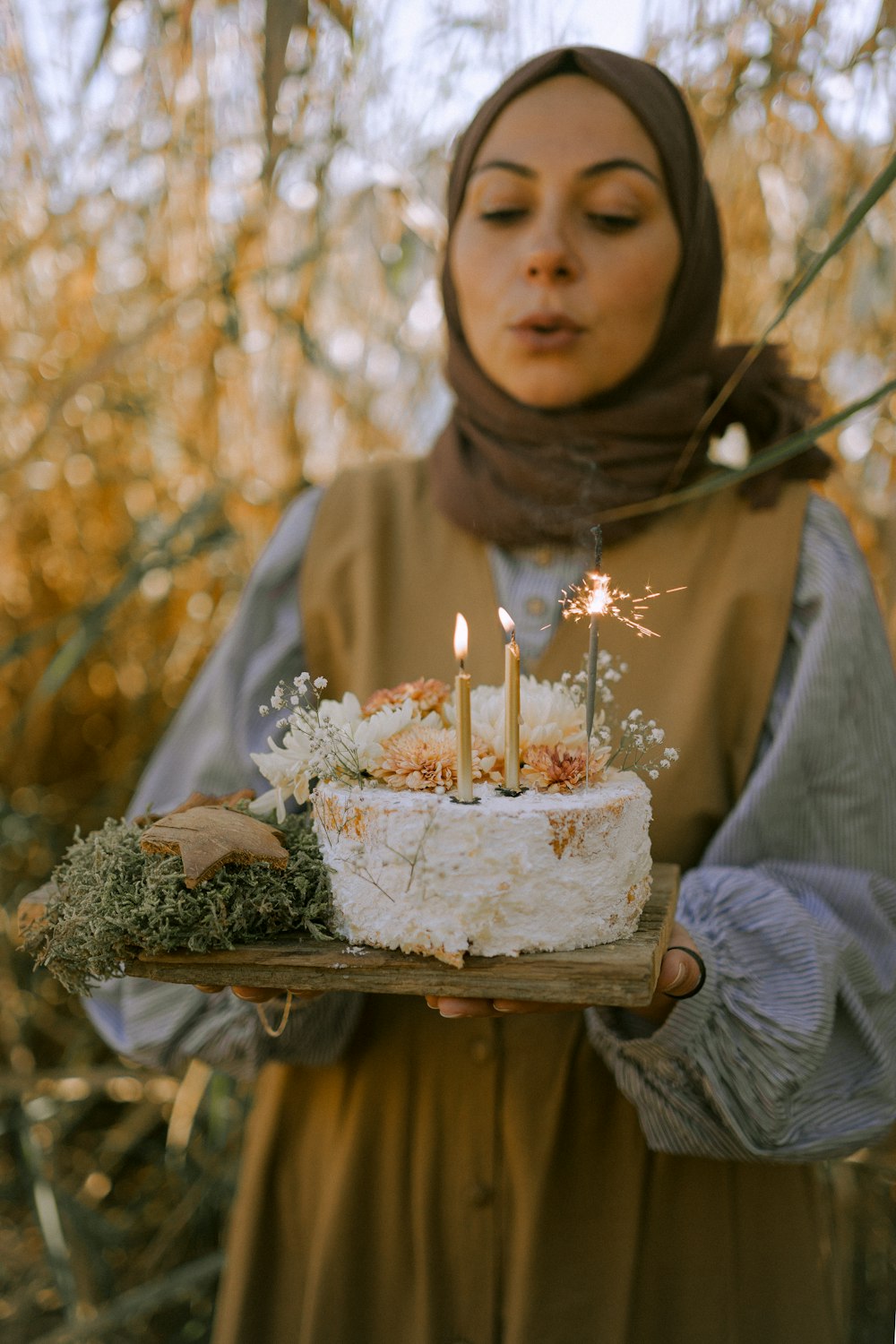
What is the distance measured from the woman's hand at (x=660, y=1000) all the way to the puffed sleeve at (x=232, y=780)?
33 cm

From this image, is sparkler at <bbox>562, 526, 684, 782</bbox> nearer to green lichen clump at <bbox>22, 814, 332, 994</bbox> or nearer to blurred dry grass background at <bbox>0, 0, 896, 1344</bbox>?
green lichen clump at <bbox>22, 814, 332, 994</bbox>

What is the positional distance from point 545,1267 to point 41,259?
7.10 ft

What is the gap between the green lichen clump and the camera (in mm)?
864

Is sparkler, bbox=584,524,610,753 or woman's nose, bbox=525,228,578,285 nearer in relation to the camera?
sparkler, bbox=584,524,610,753

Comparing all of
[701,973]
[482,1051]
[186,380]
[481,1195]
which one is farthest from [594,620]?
[186,380]

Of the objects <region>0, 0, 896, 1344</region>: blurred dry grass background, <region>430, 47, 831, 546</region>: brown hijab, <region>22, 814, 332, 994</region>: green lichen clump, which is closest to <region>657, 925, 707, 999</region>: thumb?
<region>22, 814, 332, 994</region>: green lichen clump

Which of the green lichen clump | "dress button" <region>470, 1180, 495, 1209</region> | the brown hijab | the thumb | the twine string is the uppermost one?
the brown hijab

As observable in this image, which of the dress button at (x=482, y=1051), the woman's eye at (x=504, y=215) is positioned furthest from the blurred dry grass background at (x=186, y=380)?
the dress button at (x=482, y=1051)

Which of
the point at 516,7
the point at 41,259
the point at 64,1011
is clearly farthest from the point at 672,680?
the point at 64,1011

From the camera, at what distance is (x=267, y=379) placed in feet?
7.73

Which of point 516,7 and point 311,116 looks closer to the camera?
point 516,7

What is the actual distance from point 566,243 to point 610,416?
0.22m

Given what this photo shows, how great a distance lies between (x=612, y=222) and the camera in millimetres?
1262

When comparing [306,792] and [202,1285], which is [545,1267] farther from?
[202,1285]
